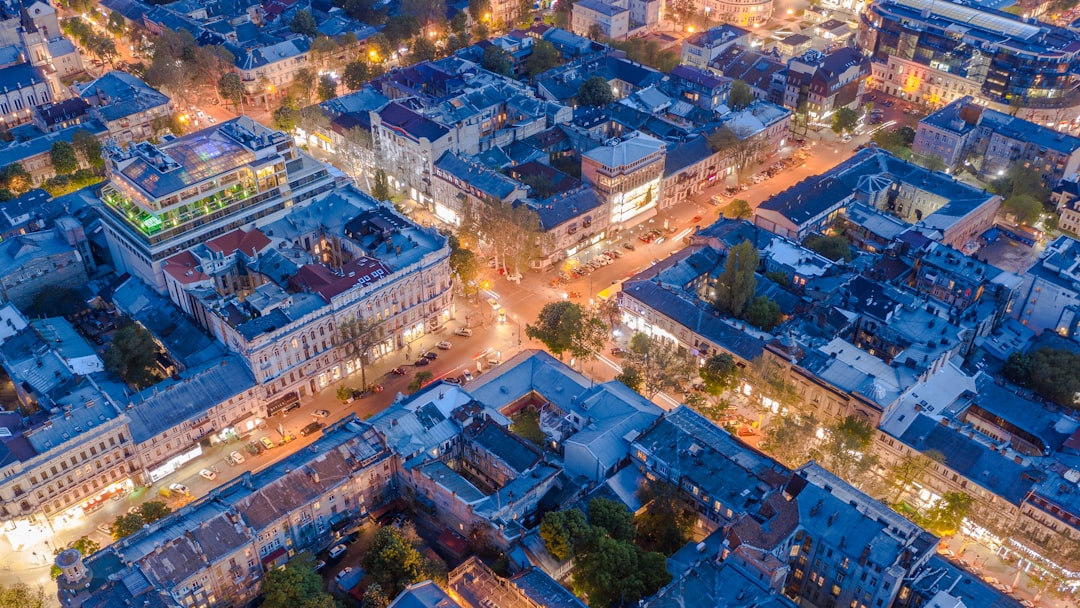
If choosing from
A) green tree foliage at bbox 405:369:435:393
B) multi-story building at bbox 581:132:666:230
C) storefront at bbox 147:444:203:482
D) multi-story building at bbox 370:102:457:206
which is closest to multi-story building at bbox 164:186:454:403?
green tree foliage at bbox 405:369:435:393

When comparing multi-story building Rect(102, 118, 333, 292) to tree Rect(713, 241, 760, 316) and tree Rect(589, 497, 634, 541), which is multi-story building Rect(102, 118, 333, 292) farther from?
tree Rect(589, 497, 634, 541)

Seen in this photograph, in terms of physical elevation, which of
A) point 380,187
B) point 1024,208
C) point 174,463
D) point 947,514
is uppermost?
point 1024,208

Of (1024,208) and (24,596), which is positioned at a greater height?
(1024,208)

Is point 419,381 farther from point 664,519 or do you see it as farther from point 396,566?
point 664,519

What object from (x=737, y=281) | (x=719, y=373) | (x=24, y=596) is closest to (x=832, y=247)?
(x=737, y=281)

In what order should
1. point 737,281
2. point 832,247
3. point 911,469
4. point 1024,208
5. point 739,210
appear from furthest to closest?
1. point 739,210
2. point 1024,208
3. point 832,247
4. point 737,281
5. point 911,469

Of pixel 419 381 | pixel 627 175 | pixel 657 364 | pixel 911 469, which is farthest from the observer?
pixel 627 175

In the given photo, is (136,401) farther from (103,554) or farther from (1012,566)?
(1012,566)
